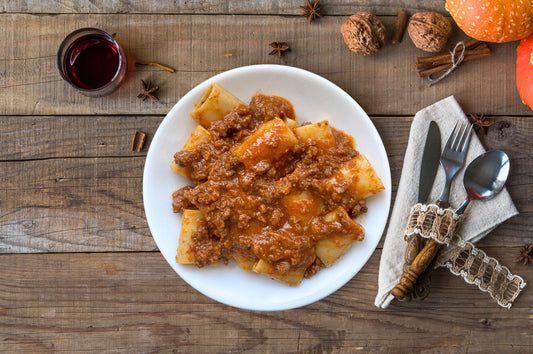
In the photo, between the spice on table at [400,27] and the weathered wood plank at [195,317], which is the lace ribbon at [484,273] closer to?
the weathered wood plank at [195,317]

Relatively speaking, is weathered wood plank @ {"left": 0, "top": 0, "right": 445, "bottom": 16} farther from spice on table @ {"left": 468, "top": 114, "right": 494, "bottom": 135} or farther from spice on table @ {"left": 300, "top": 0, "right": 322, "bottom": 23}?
spice on table @ {"left": 468, "top": 114, "right": 494, "bottom": 135}

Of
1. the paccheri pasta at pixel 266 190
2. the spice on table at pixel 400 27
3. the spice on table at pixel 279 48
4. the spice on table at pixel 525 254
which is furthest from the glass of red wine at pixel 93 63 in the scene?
the spice on table at pixel 525 254

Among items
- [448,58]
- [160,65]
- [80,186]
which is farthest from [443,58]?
[80,186]

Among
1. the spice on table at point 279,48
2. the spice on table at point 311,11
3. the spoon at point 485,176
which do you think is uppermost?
the spice on table at point 311,11

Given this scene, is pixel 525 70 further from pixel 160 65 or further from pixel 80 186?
pixel 80 186

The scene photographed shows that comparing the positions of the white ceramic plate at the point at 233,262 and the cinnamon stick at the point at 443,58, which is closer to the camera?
the white ceramic plate at the point at 233,262

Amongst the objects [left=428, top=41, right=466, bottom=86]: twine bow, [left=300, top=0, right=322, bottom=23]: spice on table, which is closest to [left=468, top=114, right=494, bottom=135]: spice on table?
[left=428, top=41, right=466, bottom=86]: twine bow
